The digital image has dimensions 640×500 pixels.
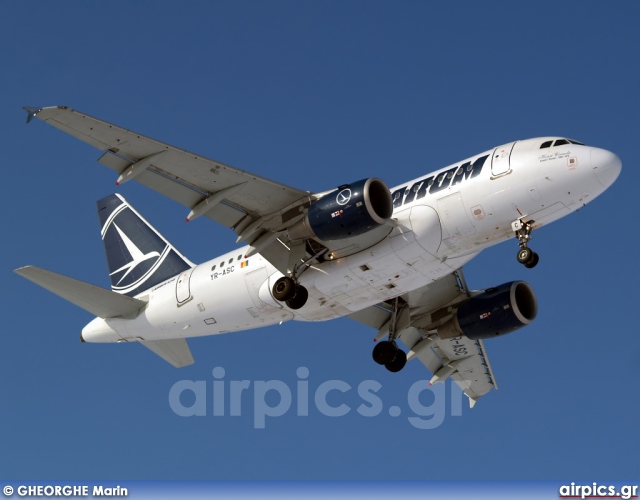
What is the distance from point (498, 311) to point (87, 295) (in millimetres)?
14888

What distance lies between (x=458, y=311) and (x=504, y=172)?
9.12 metres

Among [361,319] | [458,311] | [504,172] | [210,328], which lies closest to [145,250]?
[210,328]

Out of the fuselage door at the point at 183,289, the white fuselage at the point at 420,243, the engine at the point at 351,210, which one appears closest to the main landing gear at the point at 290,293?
the white fuselage at the point at 420,243

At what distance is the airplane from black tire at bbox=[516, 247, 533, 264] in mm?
30

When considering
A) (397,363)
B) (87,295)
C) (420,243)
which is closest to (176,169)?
(87,295)

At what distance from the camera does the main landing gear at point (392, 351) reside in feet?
129

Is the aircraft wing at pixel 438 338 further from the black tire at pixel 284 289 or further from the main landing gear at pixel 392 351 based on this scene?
the black tire at pixel 284 289

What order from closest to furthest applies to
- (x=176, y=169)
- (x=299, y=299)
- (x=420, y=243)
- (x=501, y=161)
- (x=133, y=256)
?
→ (x=501, y=161) < (x=420, y=243) < (x=176, y=169) < (x=299, y=299) < (x=133, y=256)

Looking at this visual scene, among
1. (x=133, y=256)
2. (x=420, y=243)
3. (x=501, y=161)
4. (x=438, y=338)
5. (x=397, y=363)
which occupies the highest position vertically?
(x=133, y=256)

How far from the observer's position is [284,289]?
112ft

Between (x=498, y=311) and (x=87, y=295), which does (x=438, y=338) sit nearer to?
(x=498, y=311)

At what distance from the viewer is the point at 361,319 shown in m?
40.2

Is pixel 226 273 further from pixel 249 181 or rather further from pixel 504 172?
pixel 504 172

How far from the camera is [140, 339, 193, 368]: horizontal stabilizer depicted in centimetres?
4025
